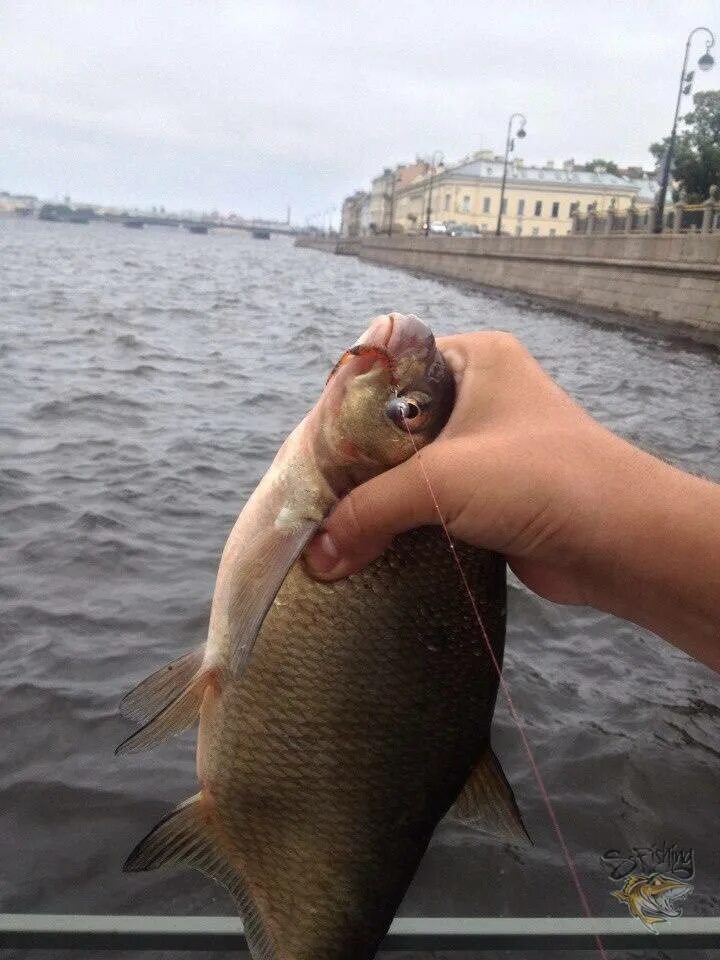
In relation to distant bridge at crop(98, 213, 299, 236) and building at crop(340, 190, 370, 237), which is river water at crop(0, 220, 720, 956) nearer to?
building at crop(340, 190, 370, 237)

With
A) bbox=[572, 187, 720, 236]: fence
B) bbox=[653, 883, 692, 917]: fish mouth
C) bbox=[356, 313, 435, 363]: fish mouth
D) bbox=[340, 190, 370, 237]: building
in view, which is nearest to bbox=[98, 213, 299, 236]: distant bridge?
bbox=[340, 190, 370, 237]: building

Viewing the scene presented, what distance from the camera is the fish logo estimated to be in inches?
114

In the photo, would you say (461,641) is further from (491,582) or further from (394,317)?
(394,317)

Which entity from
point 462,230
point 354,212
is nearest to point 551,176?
point 462,230

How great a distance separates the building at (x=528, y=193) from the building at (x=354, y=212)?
1981 inches

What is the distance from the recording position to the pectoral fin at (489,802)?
198cm

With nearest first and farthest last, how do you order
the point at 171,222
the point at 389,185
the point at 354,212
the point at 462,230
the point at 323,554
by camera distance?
the point at 323,554 → the point at 462,230 → the point at 389,185 → the point at 354,212 → the point at 171,222

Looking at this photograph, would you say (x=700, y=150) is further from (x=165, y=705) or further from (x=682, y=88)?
(x=165, y=705)

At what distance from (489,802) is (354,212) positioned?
164905 mm

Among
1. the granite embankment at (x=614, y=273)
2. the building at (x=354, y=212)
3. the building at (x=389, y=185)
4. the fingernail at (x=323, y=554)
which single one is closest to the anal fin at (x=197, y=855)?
the fingernail at (x=323, y=554)

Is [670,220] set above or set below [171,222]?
above

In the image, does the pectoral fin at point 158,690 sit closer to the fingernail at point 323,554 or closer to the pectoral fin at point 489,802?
the fingernail at point 323,554

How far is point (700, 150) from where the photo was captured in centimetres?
4525

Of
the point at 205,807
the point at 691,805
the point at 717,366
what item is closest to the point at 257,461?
the point at 691,805
